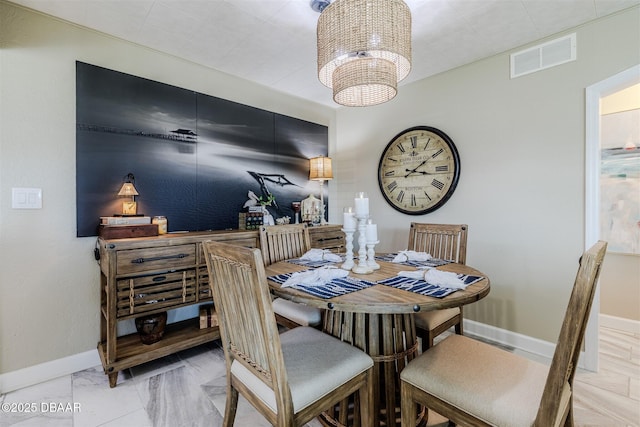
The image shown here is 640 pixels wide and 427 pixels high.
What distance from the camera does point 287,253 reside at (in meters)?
2.31

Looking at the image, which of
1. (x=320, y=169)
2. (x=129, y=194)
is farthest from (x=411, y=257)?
(x=129, y=194)

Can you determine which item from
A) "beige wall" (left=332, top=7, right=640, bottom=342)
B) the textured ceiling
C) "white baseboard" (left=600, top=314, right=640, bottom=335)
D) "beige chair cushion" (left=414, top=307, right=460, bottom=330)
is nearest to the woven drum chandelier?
the textured ceiling

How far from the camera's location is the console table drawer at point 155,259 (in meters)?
1.90

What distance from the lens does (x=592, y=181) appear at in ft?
6.91

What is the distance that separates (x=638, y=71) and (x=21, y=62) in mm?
4126

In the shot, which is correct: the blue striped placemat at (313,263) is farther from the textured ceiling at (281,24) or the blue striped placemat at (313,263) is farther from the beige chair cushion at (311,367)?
the textured ceiling at (281,24)

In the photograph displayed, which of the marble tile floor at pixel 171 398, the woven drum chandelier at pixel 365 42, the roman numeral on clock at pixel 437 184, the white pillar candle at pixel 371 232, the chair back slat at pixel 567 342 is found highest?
the woven drum chandelier at pixel 365 42

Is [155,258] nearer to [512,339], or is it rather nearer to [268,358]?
[268,358]

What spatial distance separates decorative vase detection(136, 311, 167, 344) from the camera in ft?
6.84

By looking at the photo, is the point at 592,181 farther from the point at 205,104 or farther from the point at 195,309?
the point at 195,309

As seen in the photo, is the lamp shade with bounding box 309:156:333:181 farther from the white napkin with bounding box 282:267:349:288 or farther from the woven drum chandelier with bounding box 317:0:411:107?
the white napkin with bounding box 282:267:349:288

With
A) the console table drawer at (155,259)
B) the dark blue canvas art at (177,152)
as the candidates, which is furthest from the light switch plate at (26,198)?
the console table drawer at (155,259)

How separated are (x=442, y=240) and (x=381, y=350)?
1.15 metres

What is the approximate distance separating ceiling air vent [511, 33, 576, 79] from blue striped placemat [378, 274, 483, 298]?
195cm
